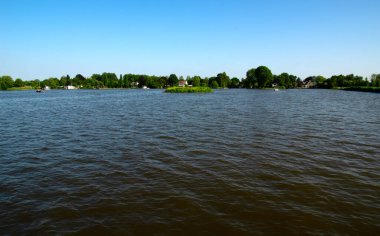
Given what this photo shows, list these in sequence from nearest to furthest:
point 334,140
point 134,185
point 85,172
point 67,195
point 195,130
Result: 1. point 67,195
2. point 134,185
3. point 85,172
4. point 334,140
5. point 195,130

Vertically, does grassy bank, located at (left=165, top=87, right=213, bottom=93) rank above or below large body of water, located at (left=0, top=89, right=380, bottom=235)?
above

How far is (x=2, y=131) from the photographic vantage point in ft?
94.6

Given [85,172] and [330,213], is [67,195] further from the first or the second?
[330,213]

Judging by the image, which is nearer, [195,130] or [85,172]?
[85,172]

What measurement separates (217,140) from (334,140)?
36.0 ft

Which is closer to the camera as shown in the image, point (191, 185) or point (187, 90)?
point (191, 185)

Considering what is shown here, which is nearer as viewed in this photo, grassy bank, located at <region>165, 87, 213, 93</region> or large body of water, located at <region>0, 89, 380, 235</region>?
large body of water, located at <region>0, 89, 380, 235</region>

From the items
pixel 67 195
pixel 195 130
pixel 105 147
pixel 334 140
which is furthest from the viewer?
pixel 195 130

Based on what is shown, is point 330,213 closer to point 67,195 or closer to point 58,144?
point 67,195

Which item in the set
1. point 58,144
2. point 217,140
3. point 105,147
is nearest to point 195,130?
point 217,140

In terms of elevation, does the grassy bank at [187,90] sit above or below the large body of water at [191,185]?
above

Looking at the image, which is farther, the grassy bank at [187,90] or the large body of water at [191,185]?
the grassy bank at [187,90]

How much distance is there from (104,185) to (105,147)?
808cm

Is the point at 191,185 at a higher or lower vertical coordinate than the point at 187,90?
lower
